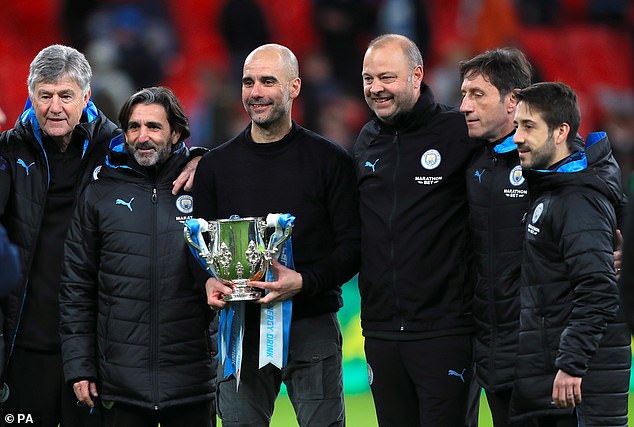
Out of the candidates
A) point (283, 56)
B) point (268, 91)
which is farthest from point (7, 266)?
point (283, 56)

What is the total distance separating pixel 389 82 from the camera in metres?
4.29

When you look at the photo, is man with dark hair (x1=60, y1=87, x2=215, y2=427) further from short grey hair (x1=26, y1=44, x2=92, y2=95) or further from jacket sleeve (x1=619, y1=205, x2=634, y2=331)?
jacket sleeve (x1=619, y1=205, x2=634, y2=331)

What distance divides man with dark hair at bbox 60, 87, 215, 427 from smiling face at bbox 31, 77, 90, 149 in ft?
0.76

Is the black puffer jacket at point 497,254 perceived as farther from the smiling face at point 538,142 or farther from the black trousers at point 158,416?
the black trousers at point 158,416

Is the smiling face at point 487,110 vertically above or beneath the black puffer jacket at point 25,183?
above

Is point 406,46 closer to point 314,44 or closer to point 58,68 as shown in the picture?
point 58,68

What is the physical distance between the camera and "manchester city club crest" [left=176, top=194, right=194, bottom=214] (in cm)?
430

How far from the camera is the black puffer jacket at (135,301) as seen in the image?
4.20 metres

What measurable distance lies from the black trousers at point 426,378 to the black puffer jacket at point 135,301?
0.63 metres

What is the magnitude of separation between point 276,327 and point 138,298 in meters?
0.51

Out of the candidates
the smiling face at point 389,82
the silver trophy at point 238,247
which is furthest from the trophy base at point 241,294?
the smiling face at point 389,82

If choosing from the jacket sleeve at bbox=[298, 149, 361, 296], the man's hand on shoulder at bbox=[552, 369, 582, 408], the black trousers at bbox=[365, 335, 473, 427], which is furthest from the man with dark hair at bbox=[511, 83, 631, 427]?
the jacket sleeve at bbox=[298, 149, 361, 296]

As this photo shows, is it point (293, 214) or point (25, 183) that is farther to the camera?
point (25, 183)

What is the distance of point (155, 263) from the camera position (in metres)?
4.21
